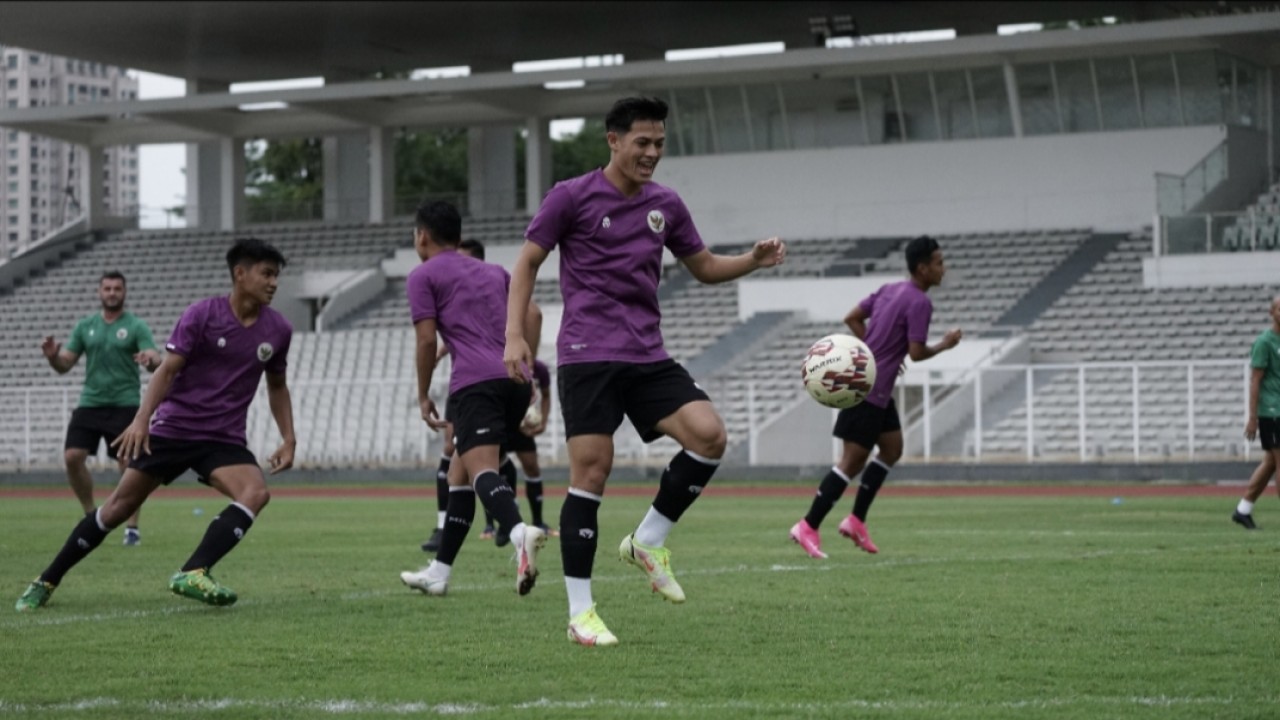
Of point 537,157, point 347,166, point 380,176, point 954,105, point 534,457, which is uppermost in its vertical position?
point 954,105

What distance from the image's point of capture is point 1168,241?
122 ft

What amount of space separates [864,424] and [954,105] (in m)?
32.6

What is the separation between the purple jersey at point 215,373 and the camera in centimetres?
984

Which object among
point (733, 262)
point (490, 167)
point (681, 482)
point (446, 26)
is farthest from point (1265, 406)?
point (490, 167)

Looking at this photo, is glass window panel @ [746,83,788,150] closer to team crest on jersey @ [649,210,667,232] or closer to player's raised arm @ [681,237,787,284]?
player's raised arm @ [681,237,787,284]

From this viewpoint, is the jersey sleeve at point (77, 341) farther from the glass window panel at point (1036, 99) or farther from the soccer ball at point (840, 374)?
the glass window panel at point (1036, 99)

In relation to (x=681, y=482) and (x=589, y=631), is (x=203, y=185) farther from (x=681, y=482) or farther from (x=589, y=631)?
(x=589, y=631)

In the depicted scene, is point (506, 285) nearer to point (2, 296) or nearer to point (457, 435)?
point (457, 435)

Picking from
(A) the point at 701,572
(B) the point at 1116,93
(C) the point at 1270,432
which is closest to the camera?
(A) the point at 701,572

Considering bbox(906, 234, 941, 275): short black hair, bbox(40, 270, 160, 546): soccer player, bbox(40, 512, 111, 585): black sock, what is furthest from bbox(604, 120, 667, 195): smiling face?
bbox(40, 270, 160, 546): soccer player

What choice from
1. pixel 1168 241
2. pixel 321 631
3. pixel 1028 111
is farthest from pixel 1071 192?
pixel 321 631

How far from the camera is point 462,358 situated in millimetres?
10164

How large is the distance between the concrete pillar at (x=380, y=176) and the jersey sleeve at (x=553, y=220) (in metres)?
45.0

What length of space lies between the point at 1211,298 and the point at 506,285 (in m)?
27.2
